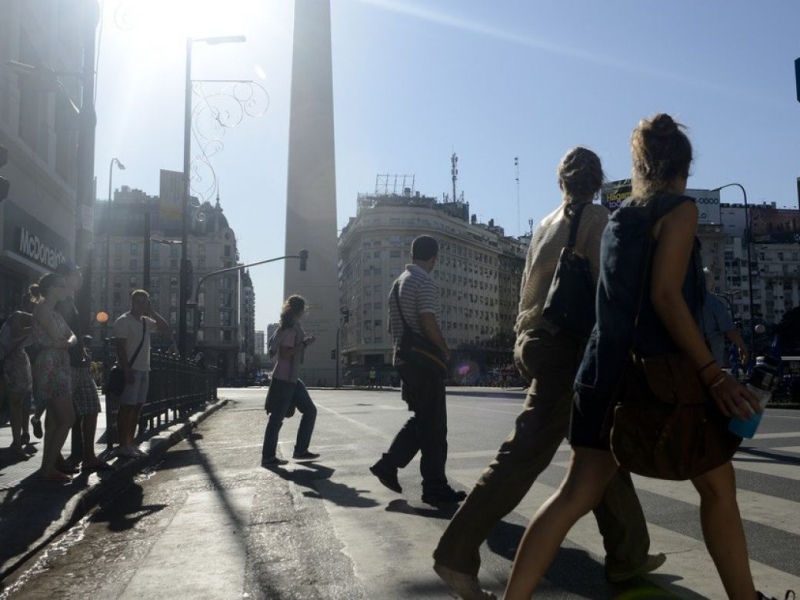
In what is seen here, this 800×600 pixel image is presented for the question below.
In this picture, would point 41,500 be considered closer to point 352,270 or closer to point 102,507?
point 102,507

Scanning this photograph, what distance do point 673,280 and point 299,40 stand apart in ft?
207

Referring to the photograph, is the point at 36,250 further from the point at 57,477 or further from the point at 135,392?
the point at 57,477

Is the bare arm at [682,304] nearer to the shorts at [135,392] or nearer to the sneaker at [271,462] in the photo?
the sneaker at [271,462]

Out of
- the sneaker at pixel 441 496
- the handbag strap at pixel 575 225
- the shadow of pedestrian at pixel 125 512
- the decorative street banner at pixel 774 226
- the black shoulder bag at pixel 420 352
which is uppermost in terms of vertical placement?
the decorative street banner at pixel 774 226

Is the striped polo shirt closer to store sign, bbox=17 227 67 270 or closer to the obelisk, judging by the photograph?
store sign, bbox=17 227 67 270

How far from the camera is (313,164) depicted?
6419 centimetres

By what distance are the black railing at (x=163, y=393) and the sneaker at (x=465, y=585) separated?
23.3 feet

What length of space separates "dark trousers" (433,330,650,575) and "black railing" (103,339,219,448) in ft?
23.1

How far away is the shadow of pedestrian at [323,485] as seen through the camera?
Result: 6.30 metres

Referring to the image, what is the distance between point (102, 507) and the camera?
6676 millimetres

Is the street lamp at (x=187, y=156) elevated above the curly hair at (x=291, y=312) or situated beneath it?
elevated above

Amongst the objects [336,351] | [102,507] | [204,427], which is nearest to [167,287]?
[336,351]

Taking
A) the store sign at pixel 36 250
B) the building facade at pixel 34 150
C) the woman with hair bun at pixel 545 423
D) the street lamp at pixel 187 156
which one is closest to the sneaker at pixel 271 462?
the woman with hair bun at pixel 545 423

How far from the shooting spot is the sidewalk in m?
4.96
